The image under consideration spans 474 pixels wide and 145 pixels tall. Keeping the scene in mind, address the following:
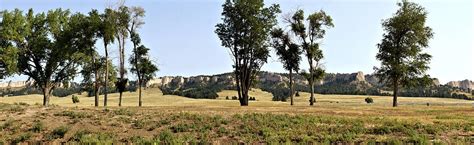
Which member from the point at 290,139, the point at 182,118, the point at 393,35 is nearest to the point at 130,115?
the point at 182,118

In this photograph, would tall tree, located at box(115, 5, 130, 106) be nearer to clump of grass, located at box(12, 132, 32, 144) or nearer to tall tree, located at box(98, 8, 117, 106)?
tall tree, located at box(98, 8, 117, 106)

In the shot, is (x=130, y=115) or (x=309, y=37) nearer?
(x=130, y=115)

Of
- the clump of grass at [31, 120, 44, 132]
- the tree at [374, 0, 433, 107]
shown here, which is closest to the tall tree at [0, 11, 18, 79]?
the clump of grass at [31, 120, 44, 132]

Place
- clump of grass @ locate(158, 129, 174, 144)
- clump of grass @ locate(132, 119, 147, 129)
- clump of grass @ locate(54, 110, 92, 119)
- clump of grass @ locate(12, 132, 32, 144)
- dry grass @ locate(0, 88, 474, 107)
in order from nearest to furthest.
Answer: clump of grass @ locate(158, 129, 174, 144), clump of grass @ locate(12, 132, 32, 144), clump of grass @ locate(132, 119, 147, 129), clump of grass @ locate(54, 110, 92, 119), dry grass @ locate(0, 88, 474, 107)

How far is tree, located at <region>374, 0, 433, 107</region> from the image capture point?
48000 millimetres

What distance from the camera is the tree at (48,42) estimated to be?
50.7 m

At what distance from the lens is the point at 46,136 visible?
22.9 m

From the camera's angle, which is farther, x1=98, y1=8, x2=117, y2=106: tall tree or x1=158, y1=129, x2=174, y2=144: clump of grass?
x1=98, y1=8, x2=117, y2=106: tall tree

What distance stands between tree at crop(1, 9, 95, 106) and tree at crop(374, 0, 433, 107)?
35.5 metres

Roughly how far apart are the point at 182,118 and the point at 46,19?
39.0m

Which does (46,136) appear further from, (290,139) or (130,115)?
(290,139)

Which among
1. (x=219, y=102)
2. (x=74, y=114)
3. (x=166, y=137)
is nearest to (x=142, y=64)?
(x=74, y=114)

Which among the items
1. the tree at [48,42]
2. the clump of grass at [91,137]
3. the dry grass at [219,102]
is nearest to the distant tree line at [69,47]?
the tree at [48,42]

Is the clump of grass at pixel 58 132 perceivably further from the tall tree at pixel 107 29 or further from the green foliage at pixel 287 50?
the green foliage at pixel 287 50
